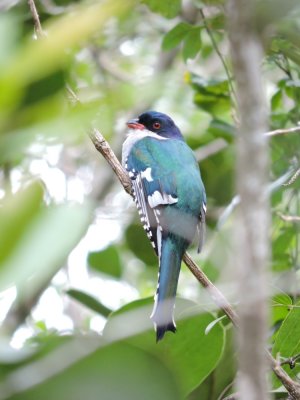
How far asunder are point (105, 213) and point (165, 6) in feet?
3.37

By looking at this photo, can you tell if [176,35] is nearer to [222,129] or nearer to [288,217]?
[222,129]

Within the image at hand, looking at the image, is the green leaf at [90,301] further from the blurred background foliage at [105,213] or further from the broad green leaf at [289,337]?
the broad green leaf at [289,337]

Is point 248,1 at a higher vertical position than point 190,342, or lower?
higher

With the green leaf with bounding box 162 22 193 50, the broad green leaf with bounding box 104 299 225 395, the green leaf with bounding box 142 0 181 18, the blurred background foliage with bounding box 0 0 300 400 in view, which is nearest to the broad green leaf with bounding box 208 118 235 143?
the blurred background foliage with bounding box 0 0 300 400

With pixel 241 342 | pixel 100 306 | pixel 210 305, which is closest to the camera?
pixel 241 342

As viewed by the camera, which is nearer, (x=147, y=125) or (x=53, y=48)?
(x=53, y=48)

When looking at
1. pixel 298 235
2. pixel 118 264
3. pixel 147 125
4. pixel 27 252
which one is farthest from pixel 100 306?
pixel 27 252

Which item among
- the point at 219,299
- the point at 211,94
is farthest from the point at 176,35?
→ the point at 219,299

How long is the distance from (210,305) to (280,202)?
1366mm

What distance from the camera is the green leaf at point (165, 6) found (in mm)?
3620

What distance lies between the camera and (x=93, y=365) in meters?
1.04

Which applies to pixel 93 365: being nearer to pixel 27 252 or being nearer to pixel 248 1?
pixel 27 252

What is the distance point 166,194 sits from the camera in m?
3.75

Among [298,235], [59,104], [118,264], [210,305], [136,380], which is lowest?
[298,235]
